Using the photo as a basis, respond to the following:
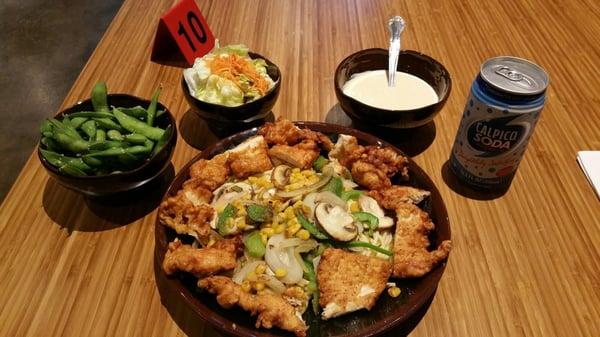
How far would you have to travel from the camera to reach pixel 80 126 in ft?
6.02

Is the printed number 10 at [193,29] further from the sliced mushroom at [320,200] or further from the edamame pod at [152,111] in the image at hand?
the sliced mushroom at [320,200]

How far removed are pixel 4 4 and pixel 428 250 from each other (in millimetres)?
7283

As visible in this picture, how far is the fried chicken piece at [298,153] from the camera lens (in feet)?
5.74

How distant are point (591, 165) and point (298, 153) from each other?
1352 mm

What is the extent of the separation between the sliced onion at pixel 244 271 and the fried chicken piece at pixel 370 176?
0.52m

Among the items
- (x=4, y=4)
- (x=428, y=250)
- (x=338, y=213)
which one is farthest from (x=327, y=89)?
(x=4, y=4)

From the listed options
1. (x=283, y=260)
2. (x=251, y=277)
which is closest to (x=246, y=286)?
(x=251, y=277)

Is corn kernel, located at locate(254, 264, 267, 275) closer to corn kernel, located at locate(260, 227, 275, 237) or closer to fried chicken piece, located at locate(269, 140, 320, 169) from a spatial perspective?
corn kernel, located at locate(260, 227, 275, 237)

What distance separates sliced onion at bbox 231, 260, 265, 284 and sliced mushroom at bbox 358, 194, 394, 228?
442 millimetres

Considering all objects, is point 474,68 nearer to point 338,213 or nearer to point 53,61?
point 338,213

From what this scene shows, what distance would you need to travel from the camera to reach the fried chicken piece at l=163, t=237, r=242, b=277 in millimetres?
1384

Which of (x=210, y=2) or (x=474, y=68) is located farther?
(x=210, y=2)

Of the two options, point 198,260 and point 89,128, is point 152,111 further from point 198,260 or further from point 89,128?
point 198,260

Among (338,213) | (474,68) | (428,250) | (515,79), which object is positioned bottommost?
(474,68)
